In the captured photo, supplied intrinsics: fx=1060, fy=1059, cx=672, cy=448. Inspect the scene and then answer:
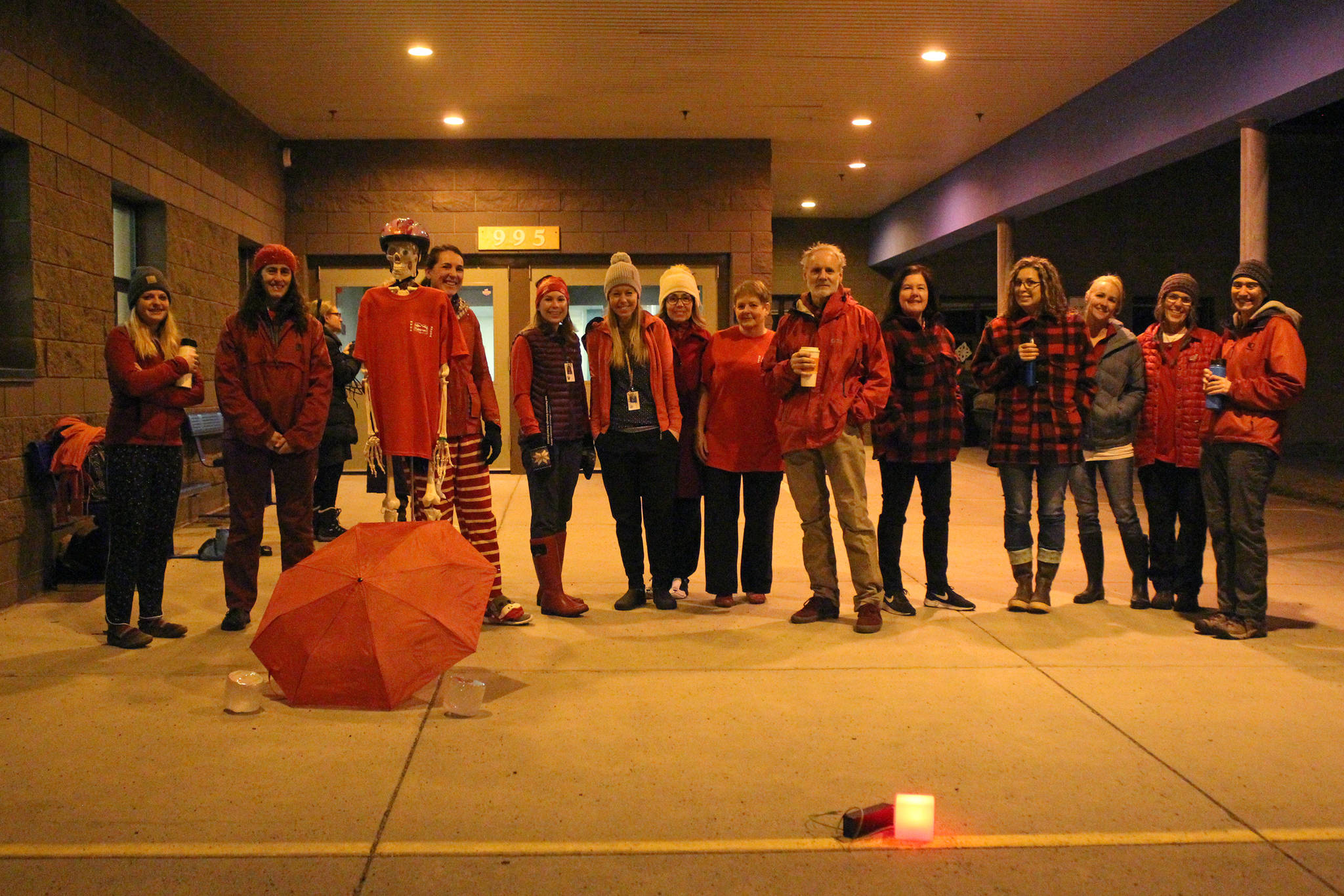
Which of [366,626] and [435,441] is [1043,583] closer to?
[435,441]

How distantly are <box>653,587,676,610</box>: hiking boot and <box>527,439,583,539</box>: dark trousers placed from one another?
0.61 metres

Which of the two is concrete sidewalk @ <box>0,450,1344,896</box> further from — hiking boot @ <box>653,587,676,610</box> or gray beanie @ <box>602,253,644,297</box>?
gray beanie @ <box>602,253,644,297</box>

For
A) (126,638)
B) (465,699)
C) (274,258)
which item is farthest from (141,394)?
(465,699)

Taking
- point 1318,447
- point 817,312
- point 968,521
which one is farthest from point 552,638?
point 1318,447

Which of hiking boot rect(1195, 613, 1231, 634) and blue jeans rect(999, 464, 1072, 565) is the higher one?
blue jeans rect(999, 464, 1072, 565)

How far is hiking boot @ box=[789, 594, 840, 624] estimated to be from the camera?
504 centimetres

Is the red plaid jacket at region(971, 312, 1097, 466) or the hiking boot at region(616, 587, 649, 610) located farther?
the hiking boot at region(616, 587, 649, 610)

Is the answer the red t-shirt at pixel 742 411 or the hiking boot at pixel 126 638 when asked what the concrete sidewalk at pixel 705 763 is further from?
the red t-shirt at pixel 742 411

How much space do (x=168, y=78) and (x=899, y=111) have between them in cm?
664

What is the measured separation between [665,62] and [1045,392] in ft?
16.9

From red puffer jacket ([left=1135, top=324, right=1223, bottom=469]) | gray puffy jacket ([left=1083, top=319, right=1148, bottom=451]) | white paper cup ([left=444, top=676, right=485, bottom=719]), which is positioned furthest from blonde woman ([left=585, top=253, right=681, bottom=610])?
red puffer jacket ([left=1135, top=324, right=1223, bottom=469])

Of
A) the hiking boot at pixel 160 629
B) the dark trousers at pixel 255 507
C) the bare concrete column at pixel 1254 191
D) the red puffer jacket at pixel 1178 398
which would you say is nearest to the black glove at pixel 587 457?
the dark trousers at pixel 255 507

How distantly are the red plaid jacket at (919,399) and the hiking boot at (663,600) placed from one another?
125 centimetres

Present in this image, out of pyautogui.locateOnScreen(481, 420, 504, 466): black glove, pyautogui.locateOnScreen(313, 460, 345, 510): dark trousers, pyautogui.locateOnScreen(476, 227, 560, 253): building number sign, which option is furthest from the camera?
pyautogui.locateOnScreen(476, 227, 560, 253): building number sign
